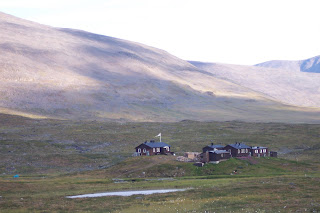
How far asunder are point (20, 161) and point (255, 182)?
6430 centimetres

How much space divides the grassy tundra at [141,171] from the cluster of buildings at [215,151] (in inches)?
146

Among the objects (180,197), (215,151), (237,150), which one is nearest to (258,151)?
(237,150)

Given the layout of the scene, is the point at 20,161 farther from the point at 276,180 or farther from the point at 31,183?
the point at 276,180

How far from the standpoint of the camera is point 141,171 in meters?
78.4

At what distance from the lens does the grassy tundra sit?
153 feet

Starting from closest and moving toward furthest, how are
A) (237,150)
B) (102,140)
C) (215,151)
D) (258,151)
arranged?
1. (215,151)
2. (237,150)
3. (258,151)
4. (102,140)

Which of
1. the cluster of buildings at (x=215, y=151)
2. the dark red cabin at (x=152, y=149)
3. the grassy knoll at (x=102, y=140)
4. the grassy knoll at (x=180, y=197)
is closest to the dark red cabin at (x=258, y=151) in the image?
the cluster of buildings at (x=215, y=151)

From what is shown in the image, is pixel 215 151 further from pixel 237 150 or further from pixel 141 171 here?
pixel 141 171

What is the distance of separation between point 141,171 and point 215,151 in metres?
16.3

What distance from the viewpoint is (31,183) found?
67375mm

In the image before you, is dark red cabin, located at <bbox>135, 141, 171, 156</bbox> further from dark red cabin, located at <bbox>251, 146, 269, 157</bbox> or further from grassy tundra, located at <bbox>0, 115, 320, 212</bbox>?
dark red cabin, located at <bbox>251, 146, 269, 157</bbox>

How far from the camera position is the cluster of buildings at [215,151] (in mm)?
84188

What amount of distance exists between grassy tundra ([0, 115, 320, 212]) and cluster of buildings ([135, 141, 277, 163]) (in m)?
3.72

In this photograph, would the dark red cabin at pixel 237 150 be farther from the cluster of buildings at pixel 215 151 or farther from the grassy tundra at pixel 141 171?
the grassy tundra at pixel 141 171
